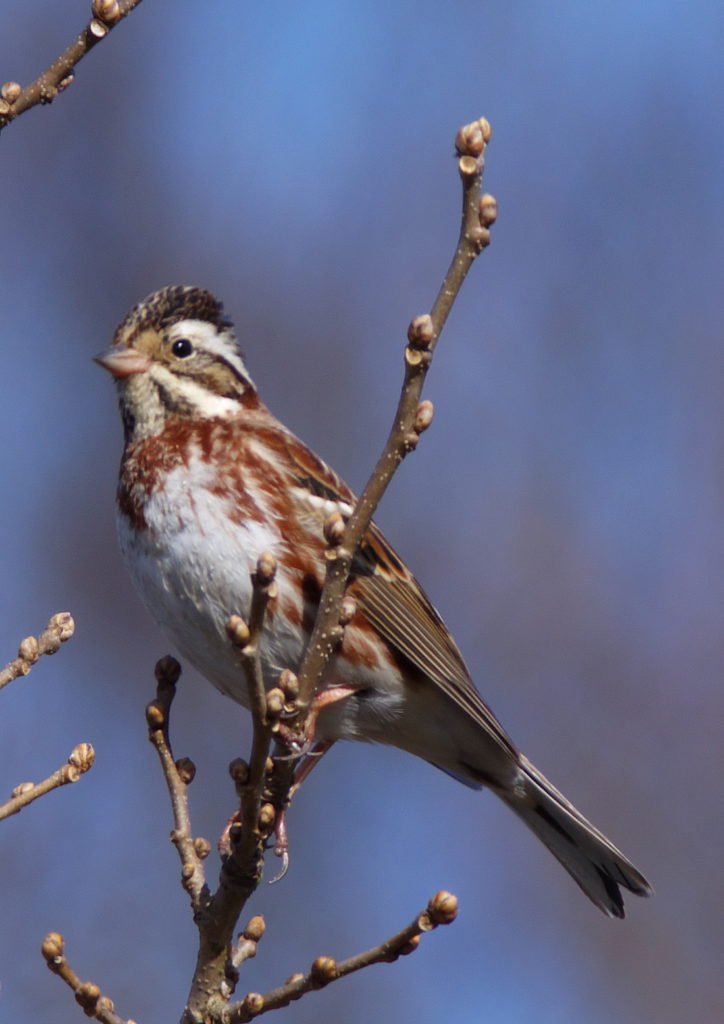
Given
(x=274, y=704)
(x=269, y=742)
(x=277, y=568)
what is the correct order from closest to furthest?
(x=274, y=704) → (x=269, y=742) → (x=277, y=568)

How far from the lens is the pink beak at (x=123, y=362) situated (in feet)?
15.3

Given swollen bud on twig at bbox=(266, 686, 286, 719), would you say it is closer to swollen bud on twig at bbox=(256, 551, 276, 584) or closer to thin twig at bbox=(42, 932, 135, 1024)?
swollen bud on twig at bbox=(256, 551, 276, 584)

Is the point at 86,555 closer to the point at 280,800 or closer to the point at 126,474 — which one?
the point at 126,474

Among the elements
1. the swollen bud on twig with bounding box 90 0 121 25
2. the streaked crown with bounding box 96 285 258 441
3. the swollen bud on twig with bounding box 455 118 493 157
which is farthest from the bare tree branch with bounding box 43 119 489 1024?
the streaked crown with bounding box 96 285 258 441

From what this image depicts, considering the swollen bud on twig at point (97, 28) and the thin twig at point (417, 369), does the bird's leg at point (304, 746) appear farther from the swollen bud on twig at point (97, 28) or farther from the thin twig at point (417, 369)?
the swollen bud on twig at point (97, 28)

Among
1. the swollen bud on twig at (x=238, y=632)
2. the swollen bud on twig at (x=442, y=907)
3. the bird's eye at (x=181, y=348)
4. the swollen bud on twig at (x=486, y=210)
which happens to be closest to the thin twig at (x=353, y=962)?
the swollen bud on twig at (x=442, y=907)

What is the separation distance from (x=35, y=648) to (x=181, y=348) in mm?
1752

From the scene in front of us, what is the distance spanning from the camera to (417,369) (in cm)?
285

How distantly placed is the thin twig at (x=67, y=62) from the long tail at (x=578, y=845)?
2.83 m

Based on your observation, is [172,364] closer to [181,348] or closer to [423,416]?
[181,348]

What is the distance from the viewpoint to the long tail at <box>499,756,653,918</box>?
15.5 feet

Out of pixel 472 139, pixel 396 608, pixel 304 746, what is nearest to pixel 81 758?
pixel 304 746

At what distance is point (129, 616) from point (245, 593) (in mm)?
3959

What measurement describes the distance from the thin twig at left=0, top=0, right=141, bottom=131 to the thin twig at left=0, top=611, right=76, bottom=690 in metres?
1.19
